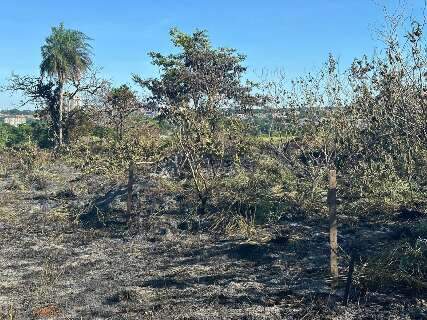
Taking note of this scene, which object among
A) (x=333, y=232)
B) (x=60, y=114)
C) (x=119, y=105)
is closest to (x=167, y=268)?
(x=333, y=232)

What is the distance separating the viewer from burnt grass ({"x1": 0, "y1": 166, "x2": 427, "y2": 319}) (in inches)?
208

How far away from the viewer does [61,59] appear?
20.0 m

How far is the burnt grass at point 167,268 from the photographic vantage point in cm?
529

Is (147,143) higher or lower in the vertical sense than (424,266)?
higher

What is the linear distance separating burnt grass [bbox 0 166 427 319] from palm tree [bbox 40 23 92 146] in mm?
10547

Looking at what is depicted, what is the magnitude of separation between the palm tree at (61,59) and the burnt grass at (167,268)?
34.6 ft

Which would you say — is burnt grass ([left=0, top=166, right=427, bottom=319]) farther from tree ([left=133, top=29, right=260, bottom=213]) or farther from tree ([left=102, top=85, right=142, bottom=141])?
tree ([left=102, top=85, right=142, bottom=141])

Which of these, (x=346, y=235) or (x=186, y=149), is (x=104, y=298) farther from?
(x=186, y=149)

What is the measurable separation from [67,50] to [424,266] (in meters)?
18.0

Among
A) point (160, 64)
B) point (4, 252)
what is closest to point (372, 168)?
point (4, 252)

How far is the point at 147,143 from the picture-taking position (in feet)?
55.3

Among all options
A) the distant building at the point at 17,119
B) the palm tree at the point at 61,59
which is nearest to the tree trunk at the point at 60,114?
the palm tree at the point at 61,59

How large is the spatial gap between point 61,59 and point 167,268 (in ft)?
50.9

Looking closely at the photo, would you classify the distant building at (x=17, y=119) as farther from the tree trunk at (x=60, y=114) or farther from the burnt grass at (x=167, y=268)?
the burnt grass at (x=167, y=268)
